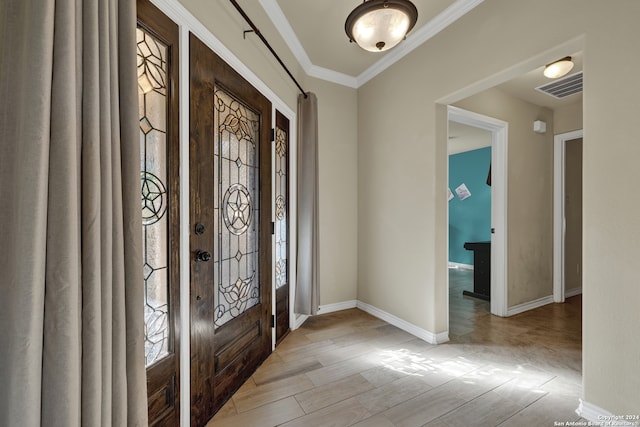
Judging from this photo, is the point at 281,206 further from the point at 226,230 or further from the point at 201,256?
the point at 201,256

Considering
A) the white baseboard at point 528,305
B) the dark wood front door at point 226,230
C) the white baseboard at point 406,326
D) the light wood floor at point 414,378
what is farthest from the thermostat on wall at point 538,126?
the dark wood front door at point 226,230

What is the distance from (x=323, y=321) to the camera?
120 inches

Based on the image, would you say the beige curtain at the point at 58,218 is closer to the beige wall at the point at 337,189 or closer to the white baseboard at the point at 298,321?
the white baseboard at the point at 298,321

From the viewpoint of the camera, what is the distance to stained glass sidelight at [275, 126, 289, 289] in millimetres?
2607

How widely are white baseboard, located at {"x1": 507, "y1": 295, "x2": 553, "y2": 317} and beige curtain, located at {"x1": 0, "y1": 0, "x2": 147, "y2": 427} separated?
3.71 metres

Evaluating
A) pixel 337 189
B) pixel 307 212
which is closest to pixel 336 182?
pixel 337 189

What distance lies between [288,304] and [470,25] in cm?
289

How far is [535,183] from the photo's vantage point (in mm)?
3391

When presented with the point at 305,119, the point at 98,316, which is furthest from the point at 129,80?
the point at 305,119

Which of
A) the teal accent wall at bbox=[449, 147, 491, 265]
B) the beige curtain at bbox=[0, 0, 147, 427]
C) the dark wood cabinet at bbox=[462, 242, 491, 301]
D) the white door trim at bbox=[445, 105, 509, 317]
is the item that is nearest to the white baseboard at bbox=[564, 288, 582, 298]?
the dark wood cabinet at bbox=[462, 242, 491, 301]

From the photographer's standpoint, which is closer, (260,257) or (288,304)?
(260,257)

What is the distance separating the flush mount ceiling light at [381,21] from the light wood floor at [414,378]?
87.7 inches

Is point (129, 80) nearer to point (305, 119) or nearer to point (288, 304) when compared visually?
point (305, 119)

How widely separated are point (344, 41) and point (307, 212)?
5.57 feet
